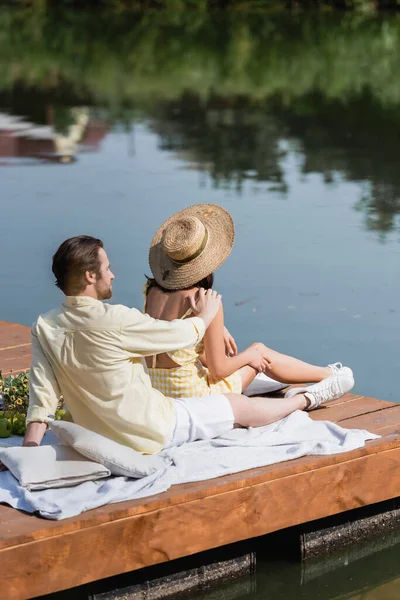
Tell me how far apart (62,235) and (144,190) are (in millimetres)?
1876

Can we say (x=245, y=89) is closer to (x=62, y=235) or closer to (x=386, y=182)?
(x=386, y=182)

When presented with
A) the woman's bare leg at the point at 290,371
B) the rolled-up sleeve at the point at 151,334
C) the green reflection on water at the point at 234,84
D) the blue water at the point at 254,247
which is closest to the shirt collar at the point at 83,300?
the rolled-up sleeve at the point at 151,334

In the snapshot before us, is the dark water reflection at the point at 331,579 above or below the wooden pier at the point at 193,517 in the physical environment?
below

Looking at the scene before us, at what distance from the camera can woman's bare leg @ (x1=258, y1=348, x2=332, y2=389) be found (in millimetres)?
5438

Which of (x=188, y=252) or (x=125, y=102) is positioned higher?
(x=188, y=252)

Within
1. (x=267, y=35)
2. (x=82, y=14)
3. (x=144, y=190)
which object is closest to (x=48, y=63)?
(x=267, y=35)

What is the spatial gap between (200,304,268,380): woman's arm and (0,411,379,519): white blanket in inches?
9.5

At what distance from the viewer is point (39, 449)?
446 centimetres

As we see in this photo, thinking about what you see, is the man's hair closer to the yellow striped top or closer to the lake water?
the yellow striped top

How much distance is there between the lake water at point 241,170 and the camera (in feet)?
→ 27.4

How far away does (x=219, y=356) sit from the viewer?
16.5ft

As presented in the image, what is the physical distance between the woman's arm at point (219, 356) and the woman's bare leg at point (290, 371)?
158mm

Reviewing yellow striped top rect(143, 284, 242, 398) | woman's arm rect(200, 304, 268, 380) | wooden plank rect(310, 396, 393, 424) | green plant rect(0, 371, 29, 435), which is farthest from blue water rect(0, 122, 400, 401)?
green plant rect(0, 371, 29, 435)

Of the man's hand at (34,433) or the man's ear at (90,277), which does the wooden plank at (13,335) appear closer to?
the man's hand at (34,433)
